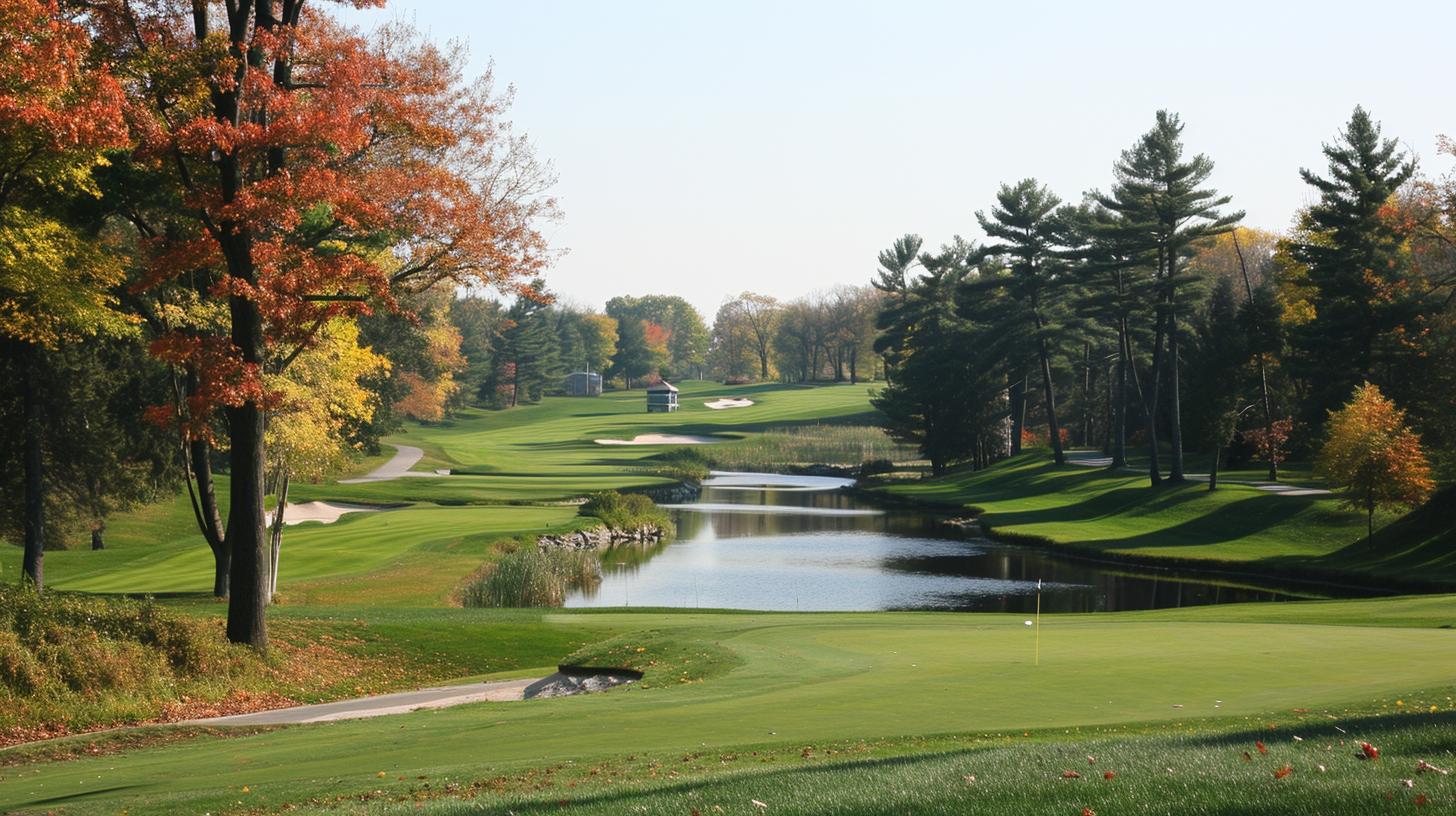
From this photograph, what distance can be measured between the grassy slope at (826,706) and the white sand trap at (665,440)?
3616 inches

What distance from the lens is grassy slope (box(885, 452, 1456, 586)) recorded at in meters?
39.7

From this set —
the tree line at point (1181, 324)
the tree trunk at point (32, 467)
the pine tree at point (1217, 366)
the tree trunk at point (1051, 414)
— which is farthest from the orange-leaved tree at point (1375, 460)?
the tree trunk at point (32, 467)

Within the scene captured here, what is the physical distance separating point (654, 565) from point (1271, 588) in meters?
20.4

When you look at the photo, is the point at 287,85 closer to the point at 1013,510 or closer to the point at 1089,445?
the point at 1013,510

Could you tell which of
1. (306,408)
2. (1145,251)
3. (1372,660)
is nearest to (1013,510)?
(1145,251)

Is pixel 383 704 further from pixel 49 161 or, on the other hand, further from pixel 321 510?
pixel 321 510

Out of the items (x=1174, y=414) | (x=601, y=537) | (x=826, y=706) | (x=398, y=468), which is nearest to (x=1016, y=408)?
(x=1174, y=414)

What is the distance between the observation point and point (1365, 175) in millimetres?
Answer: 56312

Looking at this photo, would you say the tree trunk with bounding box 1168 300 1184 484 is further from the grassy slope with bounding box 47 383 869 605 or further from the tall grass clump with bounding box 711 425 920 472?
the tall grass clump with bounding box 711 425 920 472

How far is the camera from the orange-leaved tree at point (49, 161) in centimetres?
1731

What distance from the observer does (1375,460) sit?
4047 centimetres

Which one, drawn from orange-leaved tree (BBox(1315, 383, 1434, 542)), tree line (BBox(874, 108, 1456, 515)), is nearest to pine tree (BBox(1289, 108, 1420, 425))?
tree line (BBox(874, 108, 1456, 515))

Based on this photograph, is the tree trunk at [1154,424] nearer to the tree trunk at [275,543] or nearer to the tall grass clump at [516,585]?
the tall grass clump at [516,585]

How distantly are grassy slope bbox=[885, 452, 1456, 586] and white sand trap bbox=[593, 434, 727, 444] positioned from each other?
4383cm
